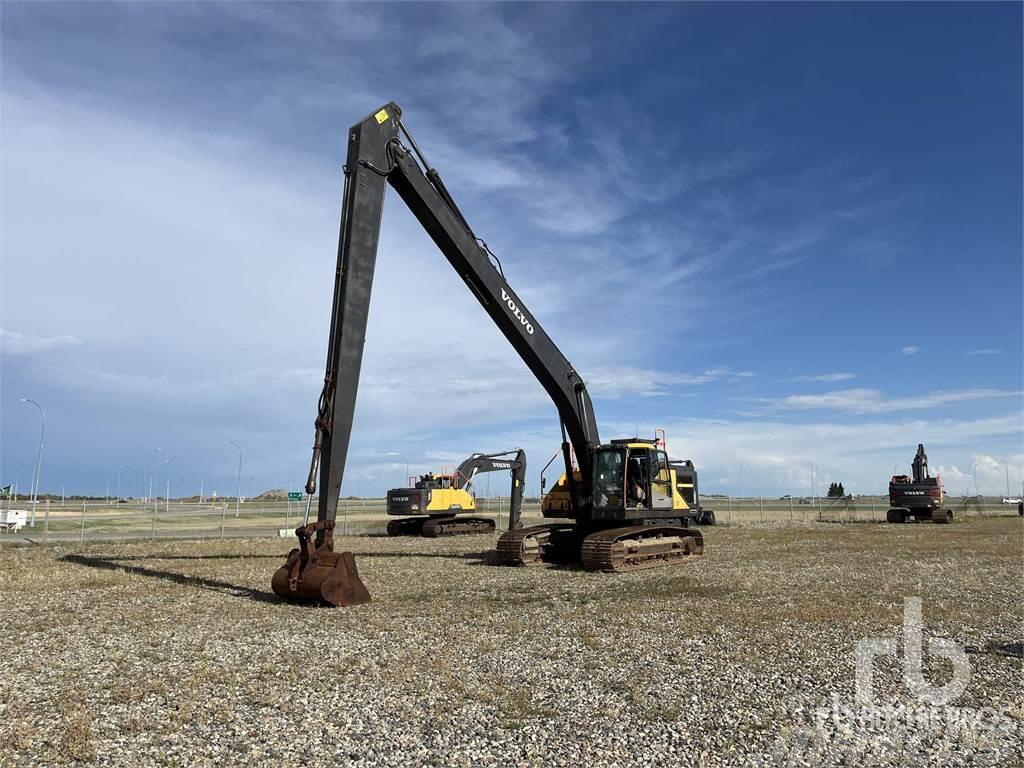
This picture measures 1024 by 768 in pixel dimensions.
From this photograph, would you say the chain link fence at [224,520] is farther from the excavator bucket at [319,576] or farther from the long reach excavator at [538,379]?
the excavator bucket at [319,576]

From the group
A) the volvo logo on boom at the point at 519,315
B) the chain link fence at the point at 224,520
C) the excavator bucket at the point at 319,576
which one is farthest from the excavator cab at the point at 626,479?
the chain link fence at the point at 224,520

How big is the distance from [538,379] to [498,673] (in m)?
10.5

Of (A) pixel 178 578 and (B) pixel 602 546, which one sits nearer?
(A) pixel 178 578

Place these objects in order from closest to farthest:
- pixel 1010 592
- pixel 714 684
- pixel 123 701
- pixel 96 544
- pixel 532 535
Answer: pixel 123 701 < pixel 714 684 < pixel 1010 592 < pixel 532 535 < pixel 96 544

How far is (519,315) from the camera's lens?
16.8 metres

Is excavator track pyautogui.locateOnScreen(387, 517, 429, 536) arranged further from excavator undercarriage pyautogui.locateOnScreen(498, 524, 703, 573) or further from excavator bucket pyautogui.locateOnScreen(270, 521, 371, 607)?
excavator bucket pyautogui.locateOnScreen(270, 521, 371, 607)

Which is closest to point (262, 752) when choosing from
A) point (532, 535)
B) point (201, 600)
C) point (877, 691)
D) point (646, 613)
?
point (877, 691)

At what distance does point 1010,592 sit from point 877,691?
8530 millimetres

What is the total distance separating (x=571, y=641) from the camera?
9.34 meters

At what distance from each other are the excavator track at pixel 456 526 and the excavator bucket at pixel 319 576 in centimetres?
1730

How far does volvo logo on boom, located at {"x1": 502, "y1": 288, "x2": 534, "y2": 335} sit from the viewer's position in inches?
648

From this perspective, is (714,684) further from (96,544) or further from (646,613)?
(96,544)

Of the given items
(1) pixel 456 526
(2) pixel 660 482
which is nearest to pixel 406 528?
(1) pixel 456 526

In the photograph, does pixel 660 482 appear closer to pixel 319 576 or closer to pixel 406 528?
pixel 319 576
